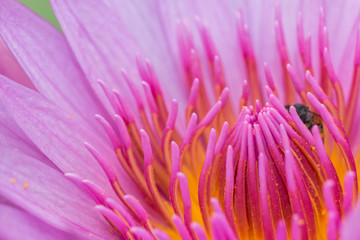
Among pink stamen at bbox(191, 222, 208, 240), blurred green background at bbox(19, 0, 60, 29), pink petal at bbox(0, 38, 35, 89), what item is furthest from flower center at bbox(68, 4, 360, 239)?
blurred green background at bbox(19, 0, 60, 29)

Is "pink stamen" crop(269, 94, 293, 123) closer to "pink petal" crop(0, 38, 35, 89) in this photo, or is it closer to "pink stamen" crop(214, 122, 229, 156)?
"pink stamen" crop(214, 122, 229, 156)

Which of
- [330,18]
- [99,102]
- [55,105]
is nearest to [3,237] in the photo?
[55,105]

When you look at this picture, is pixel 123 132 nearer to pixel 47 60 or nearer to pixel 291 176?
pixel 47 60

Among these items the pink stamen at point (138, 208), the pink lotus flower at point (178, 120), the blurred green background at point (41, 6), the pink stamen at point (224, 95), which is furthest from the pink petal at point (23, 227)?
the blurred green background at point (41, 6)

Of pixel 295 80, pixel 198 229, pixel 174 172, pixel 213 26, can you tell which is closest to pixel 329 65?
pixel 295 80

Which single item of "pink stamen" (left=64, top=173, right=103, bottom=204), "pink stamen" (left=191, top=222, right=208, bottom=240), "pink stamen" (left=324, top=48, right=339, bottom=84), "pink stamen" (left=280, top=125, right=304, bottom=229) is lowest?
"pink stamen" (left=191, top=222, right=208, bottom=240)

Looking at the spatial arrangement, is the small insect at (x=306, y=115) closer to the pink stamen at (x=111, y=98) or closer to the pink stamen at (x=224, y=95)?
the pink stamen at (x=224, y=95)
